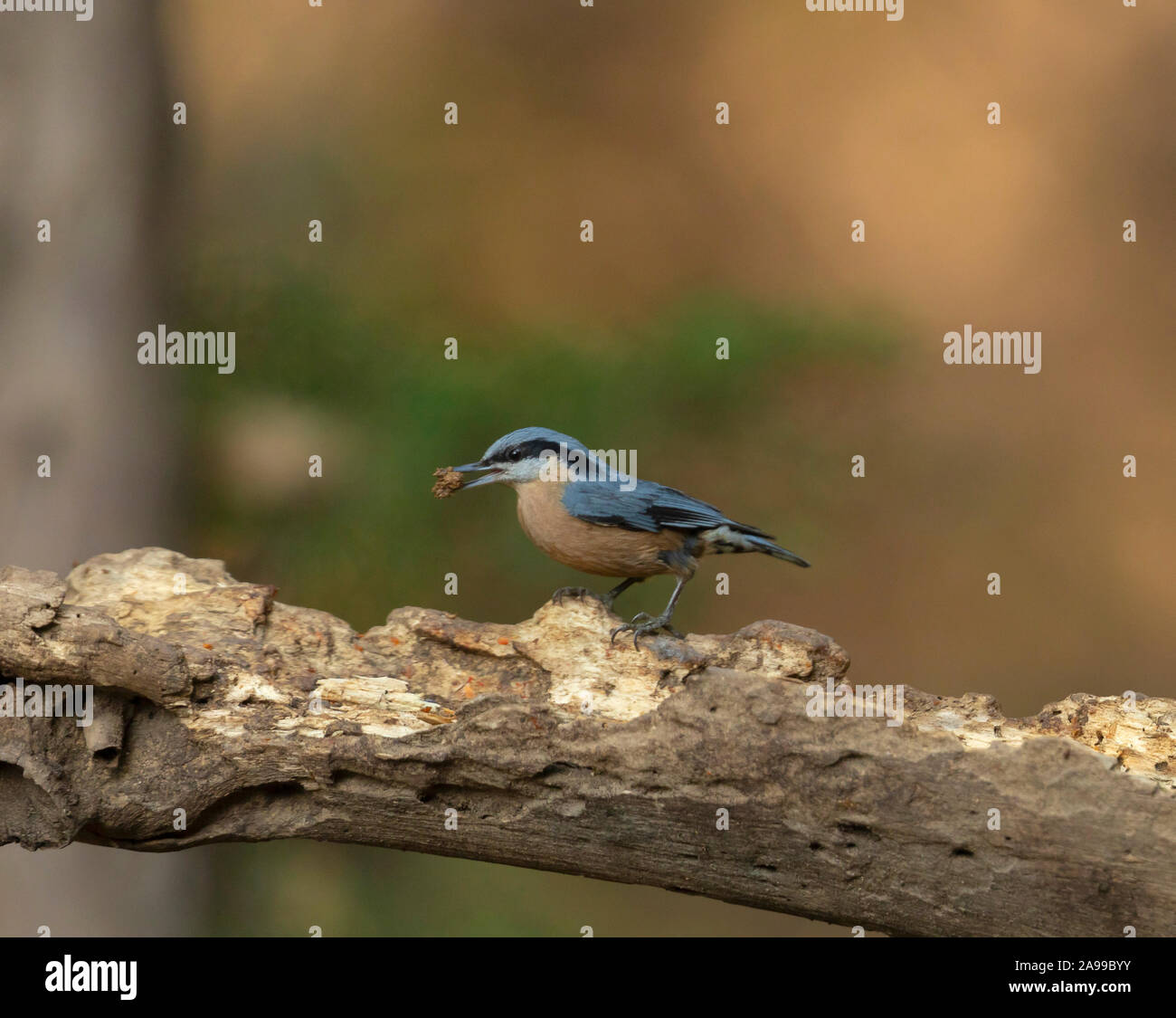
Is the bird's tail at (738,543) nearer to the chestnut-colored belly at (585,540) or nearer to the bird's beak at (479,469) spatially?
the chestnut-colored belly at (585,540)

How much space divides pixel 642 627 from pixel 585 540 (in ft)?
1.54

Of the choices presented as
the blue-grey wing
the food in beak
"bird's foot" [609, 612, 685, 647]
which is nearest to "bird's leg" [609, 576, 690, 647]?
"bird's foot" [609, 612, 685, 647]

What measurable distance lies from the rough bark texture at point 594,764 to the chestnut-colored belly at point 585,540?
39 cm

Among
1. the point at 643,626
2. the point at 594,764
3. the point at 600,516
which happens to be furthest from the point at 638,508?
the point at 594,764

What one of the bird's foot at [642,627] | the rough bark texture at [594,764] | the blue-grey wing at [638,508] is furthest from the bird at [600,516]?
the rough bark texture at [594,764]

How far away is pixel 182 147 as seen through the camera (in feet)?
16.4

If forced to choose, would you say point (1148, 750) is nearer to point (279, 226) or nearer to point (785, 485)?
point (785, 485)

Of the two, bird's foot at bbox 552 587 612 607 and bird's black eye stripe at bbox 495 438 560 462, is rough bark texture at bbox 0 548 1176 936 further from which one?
bird's black eye stripe at bbox 495 438 560 462

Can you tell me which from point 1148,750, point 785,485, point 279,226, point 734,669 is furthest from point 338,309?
point 1148,750

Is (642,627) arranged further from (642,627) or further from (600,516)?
(600,516)

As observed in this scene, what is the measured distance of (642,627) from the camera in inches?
116

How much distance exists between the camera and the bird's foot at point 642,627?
2917 millimetres

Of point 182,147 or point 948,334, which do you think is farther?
point 948,334
